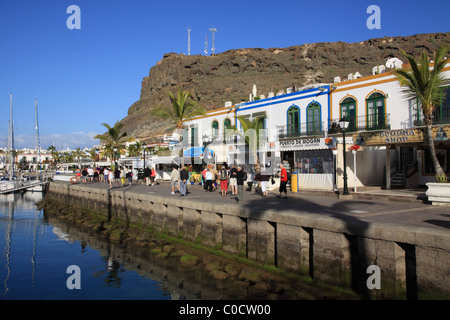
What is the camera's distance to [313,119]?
82.3 feet

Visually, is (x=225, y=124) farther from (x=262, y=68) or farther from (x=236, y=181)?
(x=262, y=68)

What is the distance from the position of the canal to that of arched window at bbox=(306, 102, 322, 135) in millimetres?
14431

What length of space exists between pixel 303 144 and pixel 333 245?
13676mm

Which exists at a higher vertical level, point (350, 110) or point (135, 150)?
point (350, 110)

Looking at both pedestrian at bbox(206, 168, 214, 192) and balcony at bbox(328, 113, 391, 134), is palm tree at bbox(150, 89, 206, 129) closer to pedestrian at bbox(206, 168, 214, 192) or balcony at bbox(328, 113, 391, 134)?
pedestrian at bbox(206, 168, 214, 192)

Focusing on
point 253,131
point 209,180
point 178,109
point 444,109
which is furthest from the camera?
point 178,109

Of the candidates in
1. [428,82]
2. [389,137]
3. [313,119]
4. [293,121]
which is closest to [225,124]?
[293,121]

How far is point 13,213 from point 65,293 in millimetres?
24224

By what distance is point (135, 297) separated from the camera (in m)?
10.6

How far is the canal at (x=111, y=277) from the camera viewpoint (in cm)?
1005

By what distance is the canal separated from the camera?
10047 mm

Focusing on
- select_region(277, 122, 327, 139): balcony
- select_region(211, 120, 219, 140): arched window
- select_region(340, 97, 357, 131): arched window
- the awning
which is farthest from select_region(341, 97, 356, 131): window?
the awning
